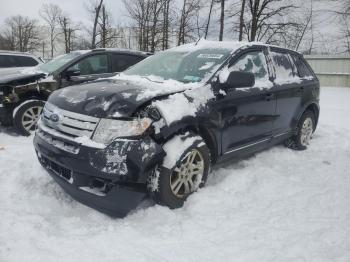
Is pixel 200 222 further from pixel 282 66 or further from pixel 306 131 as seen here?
pixel 306 131

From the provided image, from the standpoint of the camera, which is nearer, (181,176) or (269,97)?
(181,176)

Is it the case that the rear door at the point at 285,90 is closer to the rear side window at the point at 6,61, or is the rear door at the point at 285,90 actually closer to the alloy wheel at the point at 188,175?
the alloy wheel at the point at 188,175

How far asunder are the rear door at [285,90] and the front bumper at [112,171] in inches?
94.7

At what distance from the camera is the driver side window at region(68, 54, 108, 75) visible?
6863 mm

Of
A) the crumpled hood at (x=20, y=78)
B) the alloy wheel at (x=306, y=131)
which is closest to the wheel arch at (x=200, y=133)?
the alloy wheel at (x=306, y=131)

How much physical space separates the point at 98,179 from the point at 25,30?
62.3 m

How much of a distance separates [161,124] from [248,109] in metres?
1.47

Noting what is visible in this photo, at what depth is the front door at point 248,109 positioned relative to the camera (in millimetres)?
3961

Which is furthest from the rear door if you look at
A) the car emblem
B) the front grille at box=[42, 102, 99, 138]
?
the car emblem

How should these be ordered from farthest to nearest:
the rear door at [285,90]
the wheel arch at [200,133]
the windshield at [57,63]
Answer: the windshield at [57,63]
the rear door at [285,90]
the wheel arch at [200,133]

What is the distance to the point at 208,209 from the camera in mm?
3449

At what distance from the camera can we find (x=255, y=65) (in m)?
4.59

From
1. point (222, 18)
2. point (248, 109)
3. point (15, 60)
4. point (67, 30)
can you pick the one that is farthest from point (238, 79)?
point (67, 30)

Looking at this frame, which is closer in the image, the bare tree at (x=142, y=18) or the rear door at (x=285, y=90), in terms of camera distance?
the rear door at (x=285, y=90)
